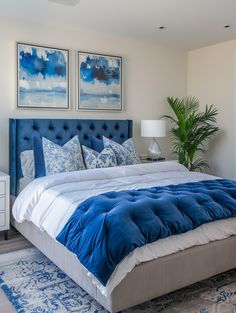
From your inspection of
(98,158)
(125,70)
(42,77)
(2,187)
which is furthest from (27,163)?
(125,70)

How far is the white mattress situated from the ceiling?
5.50 ft

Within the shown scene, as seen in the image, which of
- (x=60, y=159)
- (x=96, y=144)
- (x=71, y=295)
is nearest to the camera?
(x=71, y=295)

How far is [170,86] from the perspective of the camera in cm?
525

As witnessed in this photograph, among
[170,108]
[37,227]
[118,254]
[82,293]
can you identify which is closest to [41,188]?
[37,227]

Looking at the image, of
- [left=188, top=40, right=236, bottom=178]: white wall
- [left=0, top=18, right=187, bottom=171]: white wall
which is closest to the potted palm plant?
[left=188, top=40, right=236, bottom=178]: white wall

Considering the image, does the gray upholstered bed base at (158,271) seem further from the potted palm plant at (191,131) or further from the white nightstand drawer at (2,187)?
the potted palm plant at (191,131)

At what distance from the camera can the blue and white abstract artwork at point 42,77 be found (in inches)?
153

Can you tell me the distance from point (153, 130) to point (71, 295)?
2.67 metres

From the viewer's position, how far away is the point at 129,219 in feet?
6.89

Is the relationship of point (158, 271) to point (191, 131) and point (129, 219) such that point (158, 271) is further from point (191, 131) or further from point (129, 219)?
point (191, 131)

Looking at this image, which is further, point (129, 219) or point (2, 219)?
point (2, 219)

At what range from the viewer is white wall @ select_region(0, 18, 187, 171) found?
3.82 meters

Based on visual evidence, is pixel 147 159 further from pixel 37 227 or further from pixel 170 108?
pixel 37 227

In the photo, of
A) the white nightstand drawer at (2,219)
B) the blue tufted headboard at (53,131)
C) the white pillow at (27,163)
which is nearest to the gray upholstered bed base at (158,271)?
the white nightstand drawer at (2,219)
